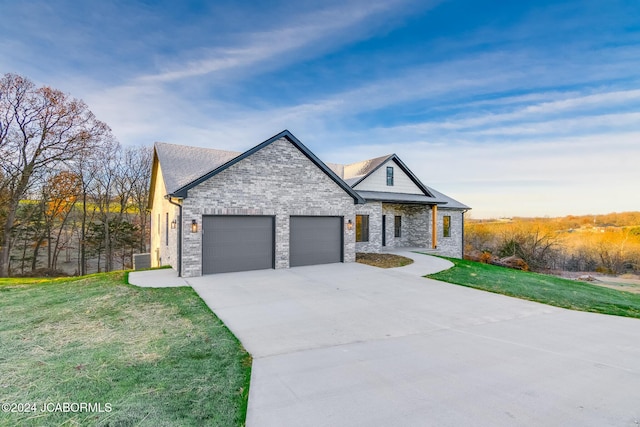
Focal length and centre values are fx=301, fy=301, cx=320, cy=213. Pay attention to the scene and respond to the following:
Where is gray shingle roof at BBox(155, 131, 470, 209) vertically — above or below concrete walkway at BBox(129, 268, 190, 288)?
above

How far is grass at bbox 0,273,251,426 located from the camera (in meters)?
2.98

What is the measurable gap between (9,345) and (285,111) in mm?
14902

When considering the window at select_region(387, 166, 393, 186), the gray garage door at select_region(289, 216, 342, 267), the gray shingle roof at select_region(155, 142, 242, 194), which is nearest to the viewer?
the gray shingle roof at select_region(155, 142, 242, 194)

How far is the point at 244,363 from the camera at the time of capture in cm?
413

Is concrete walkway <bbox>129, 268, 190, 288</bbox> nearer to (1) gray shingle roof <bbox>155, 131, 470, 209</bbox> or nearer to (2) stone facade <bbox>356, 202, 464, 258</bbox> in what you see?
(1) gray shingle roof <bbox>155, 131, 470, 209</bbox>

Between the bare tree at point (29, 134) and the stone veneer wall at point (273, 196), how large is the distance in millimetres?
13748

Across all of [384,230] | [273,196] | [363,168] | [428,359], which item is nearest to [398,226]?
[384,230]

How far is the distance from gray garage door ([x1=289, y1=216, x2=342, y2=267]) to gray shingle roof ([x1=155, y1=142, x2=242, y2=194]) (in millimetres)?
3931

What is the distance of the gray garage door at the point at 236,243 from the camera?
10.4 m

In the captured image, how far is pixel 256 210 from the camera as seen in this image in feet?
36.4

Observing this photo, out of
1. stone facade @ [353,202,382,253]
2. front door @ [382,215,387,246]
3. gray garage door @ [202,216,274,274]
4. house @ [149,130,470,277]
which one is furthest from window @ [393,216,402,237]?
gray garage door @ [202,216,274,274]

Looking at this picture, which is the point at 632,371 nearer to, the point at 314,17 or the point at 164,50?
the point at 314,17

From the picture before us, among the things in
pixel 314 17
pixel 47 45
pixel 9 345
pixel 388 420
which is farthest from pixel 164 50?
pixel 388 420

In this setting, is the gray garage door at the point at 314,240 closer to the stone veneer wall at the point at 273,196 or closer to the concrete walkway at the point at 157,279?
the stone veneer wall at the point at 273,196
